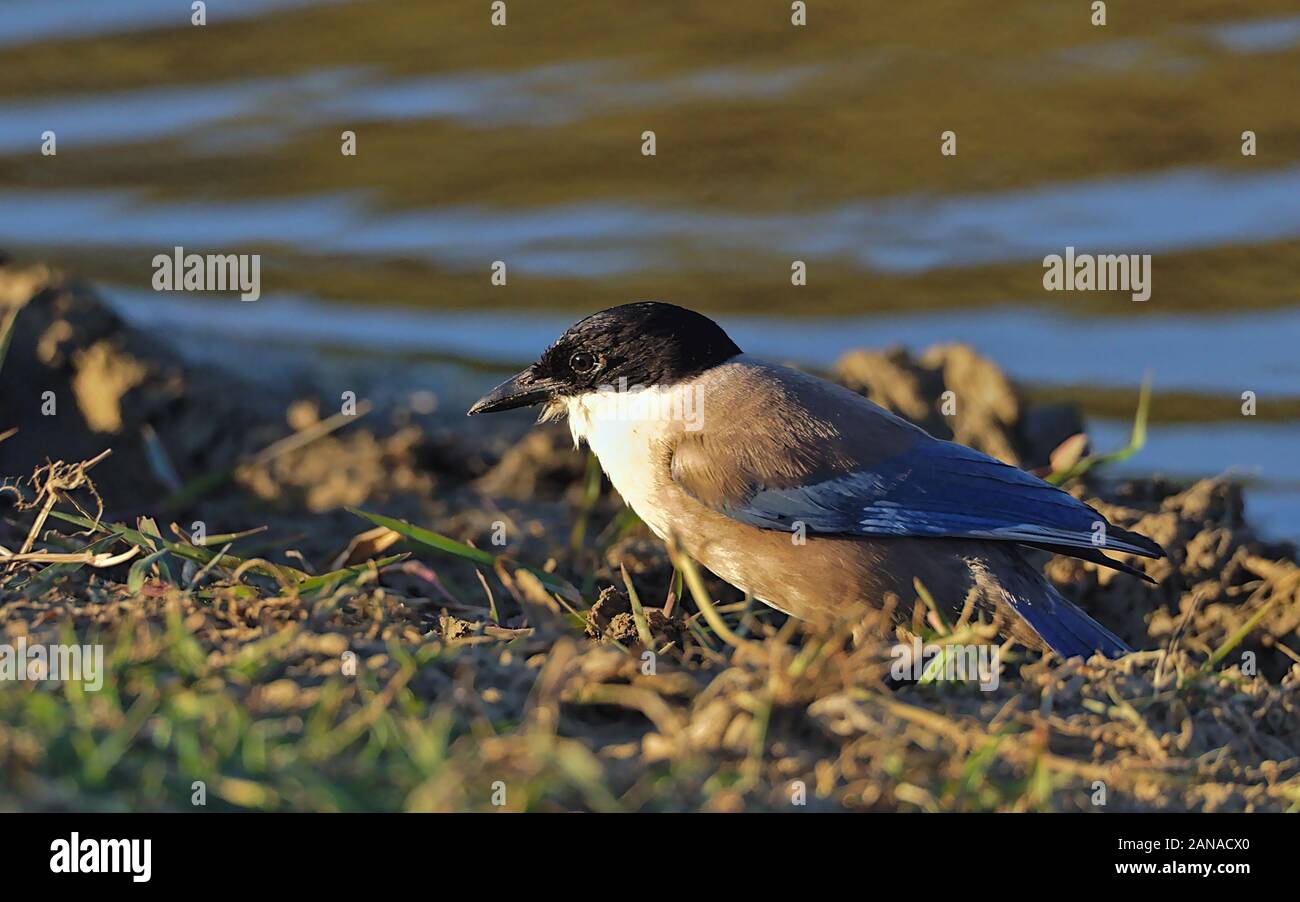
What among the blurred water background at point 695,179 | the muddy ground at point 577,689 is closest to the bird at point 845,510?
the muddy ground at point 577,689

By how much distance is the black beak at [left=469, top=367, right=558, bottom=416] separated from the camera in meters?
6.23

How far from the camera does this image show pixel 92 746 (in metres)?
3.56

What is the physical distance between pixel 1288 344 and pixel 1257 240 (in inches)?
40.3

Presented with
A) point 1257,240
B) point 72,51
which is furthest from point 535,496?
point 72,51

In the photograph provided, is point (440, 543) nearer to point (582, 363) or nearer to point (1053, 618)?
point (582, 363)

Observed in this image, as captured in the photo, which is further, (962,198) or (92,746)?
(962,198)

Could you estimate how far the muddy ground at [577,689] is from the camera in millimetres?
3564

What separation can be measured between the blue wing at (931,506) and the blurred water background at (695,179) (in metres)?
4.32

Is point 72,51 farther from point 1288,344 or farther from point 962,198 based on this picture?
point 1288,344

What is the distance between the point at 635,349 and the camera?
6.10 metres

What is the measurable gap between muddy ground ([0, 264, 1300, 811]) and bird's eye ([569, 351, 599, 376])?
29.1 inches

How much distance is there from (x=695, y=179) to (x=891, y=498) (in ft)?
25.2

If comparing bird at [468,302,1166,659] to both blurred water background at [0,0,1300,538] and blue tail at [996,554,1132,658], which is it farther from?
blurred water background at [0,0,1300,538]

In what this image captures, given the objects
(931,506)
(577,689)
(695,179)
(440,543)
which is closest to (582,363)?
(440,543)
